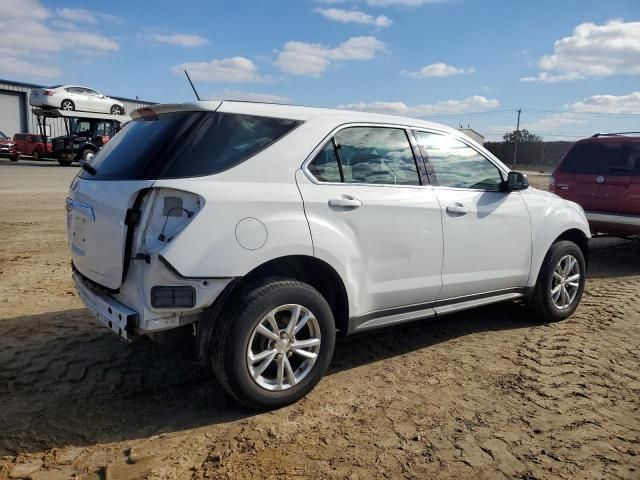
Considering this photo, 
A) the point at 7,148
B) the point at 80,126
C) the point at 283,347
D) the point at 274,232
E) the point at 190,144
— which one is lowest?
the point at 283,347

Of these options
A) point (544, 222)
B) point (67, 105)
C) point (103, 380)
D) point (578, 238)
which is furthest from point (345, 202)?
point (67, 105)

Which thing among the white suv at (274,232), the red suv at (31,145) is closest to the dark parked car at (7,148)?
the red suv at (31,145)

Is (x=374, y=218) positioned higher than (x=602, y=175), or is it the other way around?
(x=602, y=175)

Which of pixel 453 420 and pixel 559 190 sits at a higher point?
pixel 559 190

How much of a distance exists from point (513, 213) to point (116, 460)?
3.45m

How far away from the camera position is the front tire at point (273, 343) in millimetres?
2920

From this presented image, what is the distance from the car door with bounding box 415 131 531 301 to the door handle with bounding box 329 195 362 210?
0.82 metres

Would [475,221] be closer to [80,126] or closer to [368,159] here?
[368,159]

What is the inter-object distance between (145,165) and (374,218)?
1.47 m

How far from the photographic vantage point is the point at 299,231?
10.2ft

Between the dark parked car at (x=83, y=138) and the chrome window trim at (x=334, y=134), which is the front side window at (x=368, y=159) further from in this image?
the dark parked car at (x=83, y=138)

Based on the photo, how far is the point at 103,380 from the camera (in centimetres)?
357

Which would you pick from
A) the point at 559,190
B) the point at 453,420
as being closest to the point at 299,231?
the point at 453,420

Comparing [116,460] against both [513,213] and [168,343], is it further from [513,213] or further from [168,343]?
[513,213]
